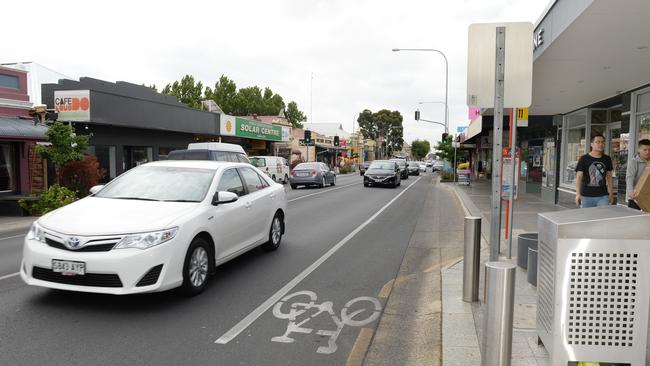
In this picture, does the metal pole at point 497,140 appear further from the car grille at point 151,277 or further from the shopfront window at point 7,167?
the shopfront window at point 7,167

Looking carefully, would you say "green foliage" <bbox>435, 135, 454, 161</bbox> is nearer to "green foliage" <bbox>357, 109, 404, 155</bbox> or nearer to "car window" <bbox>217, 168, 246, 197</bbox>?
"car window" <bbox>217, 168, 246, 197</bbox>

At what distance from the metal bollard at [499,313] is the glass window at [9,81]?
18675mm

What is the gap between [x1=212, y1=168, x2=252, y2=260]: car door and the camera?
241 inches

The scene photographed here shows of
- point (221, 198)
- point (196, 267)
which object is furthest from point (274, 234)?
point (196, 267)

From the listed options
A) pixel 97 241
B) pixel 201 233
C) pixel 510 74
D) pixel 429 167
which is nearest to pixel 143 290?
pixel 97 241

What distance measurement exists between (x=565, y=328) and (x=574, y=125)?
16.2 metres

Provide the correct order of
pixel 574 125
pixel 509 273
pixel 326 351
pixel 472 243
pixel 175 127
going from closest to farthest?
pixel 509 273 < pixel 326 351 < pixel 472 243 < pixel 574 125 < pixel 175 127

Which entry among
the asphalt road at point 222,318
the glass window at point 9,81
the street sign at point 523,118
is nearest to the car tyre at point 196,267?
the asphalt road at point 222,318

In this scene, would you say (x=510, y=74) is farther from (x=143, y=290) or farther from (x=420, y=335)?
(x=143, y=290)

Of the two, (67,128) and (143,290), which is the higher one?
(67,128)

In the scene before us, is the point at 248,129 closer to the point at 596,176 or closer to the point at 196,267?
the point at 596,176

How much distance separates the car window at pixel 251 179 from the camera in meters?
7.43

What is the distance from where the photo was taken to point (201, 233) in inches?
223

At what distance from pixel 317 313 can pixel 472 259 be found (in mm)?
1766
